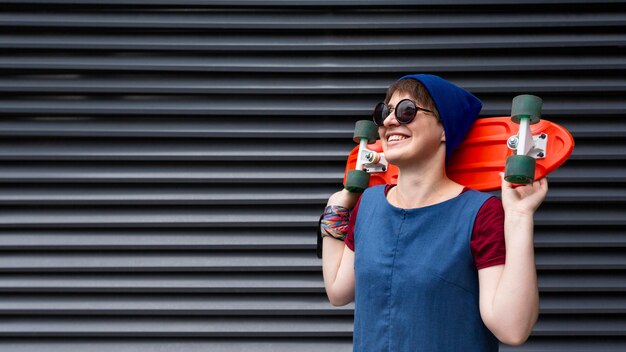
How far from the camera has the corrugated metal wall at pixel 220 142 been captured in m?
3.02

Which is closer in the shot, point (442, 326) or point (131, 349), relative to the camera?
point (442, 326)

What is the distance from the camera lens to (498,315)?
1.44 metres

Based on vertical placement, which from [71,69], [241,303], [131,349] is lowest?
[131,349]

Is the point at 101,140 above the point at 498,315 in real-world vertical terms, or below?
above

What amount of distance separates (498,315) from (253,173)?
6.16ft

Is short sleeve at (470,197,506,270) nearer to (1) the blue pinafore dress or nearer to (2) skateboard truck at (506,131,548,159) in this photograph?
(1) the blue pinafore dress

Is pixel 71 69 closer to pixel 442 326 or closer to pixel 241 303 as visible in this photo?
pixel 241 303

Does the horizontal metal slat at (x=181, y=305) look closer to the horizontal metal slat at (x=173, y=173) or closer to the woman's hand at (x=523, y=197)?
the horizontal metal slat at (x=173, y=173)

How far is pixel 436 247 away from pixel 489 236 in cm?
15

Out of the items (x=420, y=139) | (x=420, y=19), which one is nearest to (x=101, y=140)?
(x=420, y=19)

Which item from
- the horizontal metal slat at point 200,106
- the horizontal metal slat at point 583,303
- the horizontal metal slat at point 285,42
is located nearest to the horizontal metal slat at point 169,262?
the horizontal metal slat at point 200,106

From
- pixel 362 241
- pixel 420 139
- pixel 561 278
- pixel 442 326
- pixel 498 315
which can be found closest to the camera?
pixel 498 315

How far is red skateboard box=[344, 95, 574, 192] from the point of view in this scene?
1520 millimetres

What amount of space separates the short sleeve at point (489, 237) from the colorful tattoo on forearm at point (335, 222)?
514mm
